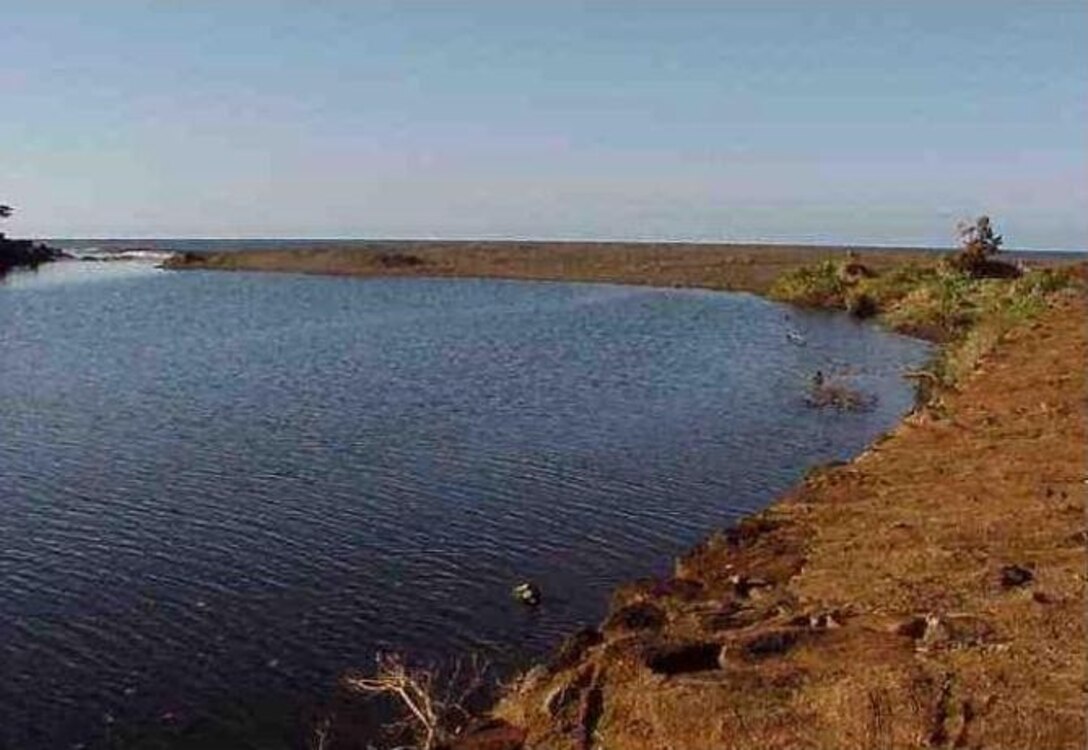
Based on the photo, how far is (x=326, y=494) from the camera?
1160 inches

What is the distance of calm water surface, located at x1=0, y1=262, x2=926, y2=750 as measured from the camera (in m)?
19.3

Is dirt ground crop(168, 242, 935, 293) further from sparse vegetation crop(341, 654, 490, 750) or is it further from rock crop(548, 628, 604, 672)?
rock crop(548, 628, 604, 672)

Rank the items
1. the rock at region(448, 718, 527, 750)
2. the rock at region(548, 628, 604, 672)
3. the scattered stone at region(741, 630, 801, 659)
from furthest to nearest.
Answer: the rock at region(548, 628, 604, 672) < the scattered stone at region(741, 630, 801, 659) < the rock at region(448, 718, 527, 750)

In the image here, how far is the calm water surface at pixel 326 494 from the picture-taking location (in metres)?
19.3

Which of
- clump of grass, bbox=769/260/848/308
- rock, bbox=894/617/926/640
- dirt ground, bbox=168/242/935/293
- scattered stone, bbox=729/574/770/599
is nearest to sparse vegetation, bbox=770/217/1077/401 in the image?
clump of grass, bbox=769/260/848/308

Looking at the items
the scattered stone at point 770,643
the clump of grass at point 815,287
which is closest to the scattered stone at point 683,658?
the scattered stone at point 770,643

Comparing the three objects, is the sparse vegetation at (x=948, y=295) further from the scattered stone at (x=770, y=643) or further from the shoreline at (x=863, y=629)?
the scattered stone at (x=770, y=643)

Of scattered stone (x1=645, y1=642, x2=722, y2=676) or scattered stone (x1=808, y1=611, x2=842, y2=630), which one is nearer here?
scattered stone (x1=645, y1=642, x2=722, y2=676)

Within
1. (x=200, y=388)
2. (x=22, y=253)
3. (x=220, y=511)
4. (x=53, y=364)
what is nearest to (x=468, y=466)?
(x=220, y=511)

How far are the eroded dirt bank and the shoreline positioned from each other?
3 cm

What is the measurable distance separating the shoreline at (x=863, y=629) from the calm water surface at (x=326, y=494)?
121 inches

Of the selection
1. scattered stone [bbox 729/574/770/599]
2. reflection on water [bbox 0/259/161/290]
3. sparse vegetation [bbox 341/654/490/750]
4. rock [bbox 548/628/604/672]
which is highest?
reflection on water [bbox 0/259/161/290]

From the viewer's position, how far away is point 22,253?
155750mm

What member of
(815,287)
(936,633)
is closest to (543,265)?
(815,287)
